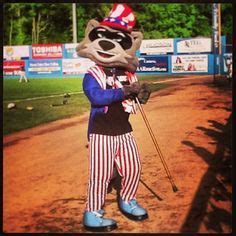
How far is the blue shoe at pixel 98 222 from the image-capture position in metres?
4.58

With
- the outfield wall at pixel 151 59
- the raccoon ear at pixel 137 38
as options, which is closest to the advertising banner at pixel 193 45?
the outfield wall at pixel 151 59

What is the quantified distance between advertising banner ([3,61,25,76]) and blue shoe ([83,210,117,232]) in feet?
5.40

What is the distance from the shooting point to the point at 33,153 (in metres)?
4.82

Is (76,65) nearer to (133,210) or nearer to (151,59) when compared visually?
(151,59)

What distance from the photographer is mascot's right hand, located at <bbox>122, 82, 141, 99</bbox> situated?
14.7ft

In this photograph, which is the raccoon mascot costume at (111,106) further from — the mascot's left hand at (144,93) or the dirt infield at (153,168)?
the dirt infield at (153,168)

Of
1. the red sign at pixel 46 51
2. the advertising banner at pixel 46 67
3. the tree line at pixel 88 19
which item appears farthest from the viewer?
the advertising banner at pixel 46 67

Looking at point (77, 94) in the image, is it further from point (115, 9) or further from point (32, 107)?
point (115, 9)

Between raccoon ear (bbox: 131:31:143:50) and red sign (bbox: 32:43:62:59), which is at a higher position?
raccoon ear (bbox: 131:31:143:50)

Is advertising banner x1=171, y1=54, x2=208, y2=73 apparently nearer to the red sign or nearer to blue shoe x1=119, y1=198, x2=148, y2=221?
the red sign

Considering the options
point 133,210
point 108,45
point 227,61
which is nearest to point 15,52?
point 108,45

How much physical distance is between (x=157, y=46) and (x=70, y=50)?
0.88 m

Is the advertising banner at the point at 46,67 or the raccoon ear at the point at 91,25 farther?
the advertising banner at the point at 46,67

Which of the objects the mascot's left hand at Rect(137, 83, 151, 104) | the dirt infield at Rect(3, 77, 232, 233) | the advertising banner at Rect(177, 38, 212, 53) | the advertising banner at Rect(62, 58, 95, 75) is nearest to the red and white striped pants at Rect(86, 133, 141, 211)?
the dirt infield at Rect(3, 77, 232, 233)
